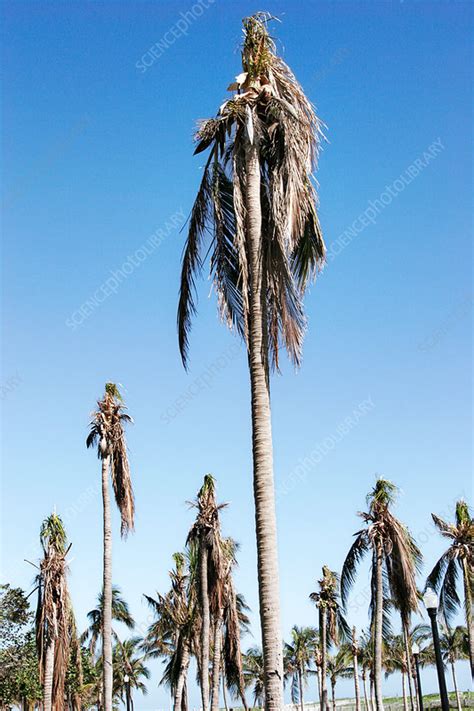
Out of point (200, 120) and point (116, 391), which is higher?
point (116, 391)

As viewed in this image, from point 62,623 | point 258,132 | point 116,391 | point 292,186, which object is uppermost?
point 116,391

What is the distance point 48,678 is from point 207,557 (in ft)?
22.9

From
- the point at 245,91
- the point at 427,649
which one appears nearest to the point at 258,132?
the point at 245,91

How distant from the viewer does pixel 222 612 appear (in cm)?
3212

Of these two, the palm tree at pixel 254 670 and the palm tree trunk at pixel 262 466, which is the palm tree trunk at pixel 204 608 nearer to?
the palm tree trunk at pixel 262 466

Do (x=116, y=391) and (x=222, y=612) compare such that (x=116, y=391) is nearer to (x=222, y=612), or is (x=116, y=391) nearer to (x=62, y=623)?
(x=62, y=623)

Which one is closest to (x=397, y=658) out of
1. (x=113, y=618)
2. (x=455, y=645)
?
(x=455, y=645)

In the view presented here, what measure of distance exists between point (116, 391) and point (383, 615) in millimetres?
13602

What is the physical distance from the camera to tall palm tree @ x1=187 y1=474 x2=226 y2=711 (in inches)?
1155

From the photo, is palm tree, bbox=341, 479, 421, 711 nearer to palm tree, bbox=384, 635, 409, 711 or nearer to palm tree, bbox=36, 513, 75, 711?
palm tree, bbox=36, 513, 75, 711

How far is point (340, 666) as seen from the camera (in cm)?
8231

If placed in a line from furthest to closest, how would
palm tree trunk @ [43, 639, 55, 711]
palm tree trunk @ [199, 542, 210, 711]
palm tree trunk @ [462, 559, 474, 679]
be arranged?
palm tree trunk @ [462, 559, 474, 679] → palm tree trunk @ [199, 542, 210, 711] → palm tree trunk @ [43, 639, 55, 711]

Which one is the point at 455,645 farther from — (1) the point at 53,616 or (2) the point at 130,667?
(1) the point at 53,616

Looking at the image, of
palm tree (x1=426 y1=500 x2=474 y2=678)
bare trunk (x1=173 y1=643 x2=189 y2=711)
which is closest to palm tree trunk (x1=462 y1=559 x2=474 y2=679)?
palm tree (x1=426 y1=500 x2=474 y2=678)
